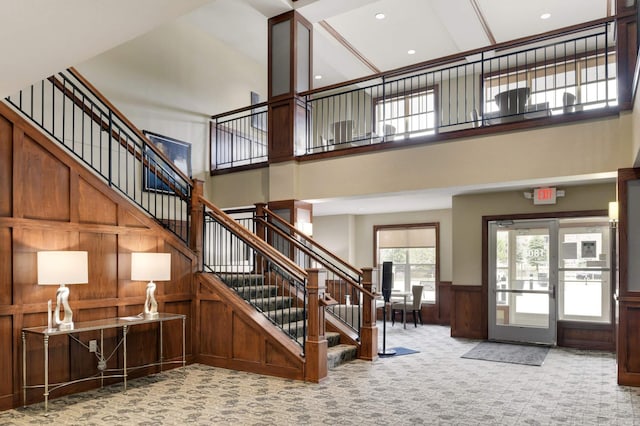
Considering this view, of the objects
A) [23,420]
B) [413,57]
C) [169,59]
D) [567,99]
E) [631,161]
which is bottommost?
[23,420]

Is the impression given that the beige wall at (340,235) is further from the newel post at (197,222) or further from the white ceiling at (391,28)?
the newel post at (197,222)

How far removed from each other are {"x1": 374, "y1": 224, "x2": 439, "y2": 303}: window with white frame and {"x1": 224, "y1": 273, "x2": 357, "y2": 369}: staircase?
4.89 m

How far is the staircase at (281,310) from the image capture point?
5766mm

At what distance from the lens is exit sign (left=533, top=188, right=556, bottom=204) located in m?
7.43

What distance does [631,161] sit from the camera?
195 inches

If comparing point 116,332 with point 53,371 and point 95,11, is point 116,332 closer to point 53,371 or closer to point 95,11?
point 53,371

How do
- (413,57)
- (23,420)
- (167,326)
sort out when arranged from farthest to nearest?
(413,57) < (167,326) < (23,420)

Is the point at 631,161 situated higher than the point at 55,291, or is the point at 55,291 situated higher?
the point at 631,161

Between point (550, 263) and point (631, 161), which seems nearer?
point (631, 161)

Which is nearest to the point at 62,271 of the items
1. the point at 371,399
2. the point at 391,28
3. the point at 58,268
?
the point at 58,268

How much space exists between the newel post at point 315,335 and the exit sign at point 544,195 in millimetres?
4380

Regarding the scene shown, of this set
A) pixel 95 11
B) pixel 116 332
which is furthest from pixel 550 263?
pixel 95 11

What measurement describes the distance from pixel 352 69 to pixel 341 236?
3.95m

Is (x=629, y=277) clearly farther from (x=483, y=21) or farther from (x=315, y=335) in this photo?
(x=483, y=21)
